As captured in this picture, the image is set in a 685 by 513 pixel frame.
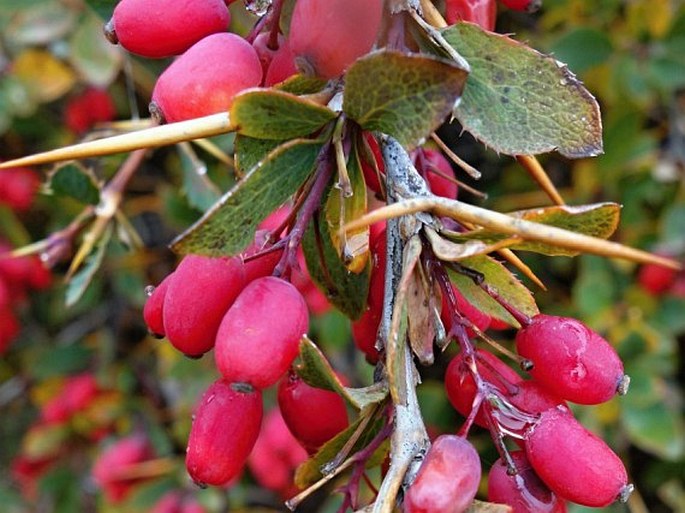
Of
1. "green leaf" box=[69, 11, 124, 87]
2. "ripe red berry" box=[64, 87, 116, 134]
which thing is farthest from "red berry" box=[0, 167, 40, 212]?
"green leaf" box=[69, 11, 124, 87]

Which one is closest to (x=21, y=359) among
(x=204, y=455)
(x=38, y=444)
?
(x=38, y=444)

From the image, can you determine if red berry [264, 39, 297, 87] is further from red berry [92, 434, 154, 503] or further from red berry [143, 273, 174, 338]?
red berry [92, 434, 154, 503]

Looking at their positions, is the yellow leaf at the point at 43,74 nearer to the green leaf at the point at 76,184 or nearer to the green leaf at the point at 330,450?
the green leaf at the point at 76,184

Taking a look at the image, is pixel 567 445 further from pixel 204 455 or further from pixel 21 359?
pixel 21 359

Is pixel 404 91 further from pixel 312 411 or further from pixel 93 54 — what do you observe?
pixel 93 54

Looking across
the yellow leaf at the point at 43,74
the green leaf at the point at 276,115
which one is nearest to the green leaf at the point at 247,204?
the green leaf at the point at 276,115

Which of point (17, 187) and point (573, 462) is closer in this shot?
point (573, 462)

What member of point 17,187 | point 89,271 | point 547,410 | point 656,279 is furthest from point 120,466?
point 547,410
